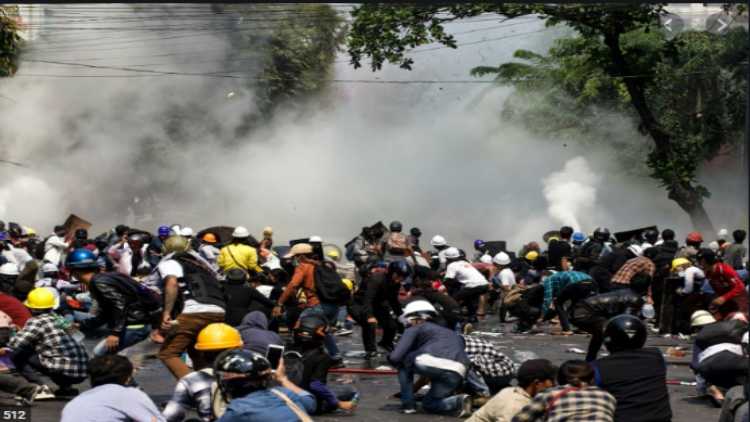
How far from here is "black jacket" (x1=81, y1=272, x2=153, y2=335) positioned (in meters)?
10.2

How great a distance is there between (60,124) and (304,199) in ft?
27.1

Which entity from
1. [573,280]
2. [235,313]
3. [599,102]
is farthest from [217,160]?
[235,313]

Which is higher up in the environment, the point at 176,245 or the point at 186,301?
the point at 176,245

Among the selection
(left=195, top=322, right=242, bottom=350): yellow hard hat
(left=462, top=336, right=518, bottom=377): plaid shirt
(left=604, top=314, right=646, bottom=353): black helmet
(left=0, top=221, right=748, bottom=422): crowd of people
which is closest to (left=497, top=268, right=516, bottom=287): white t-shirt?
(left=0, top=221, right=748, bottom=422): crowd of people

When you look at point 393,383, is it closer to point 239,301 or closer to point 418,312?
point 239,301

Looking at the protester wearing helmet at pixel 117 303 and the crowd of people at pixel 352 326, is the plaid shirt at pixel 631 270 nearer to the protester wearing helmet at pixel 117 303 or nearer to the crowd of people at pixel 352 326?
the crowd of people at pixel 352 326

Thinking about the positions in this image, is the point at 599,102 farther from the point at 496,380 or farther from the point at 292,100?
the point at 496,380

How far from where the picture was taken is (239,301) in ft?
39.2

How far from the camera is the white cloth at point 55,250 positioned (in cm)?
1791

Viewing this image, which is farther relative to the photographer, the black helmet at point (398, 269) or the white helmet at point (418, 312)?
the black helmet at point (398, 269)

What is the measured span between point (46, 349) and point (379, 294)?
4.40m

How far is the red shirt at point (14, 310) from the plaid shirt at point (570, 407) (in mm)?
5985

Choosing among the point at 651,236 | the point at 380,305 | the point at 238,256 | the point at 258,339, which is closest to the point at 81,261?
the point at 258,339

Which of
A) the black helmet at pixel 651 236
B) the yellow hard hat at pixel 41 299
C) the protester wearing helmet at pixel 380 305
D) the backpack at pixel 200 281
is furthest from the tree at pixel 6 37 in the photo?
the black helmet at pixel 651 236
